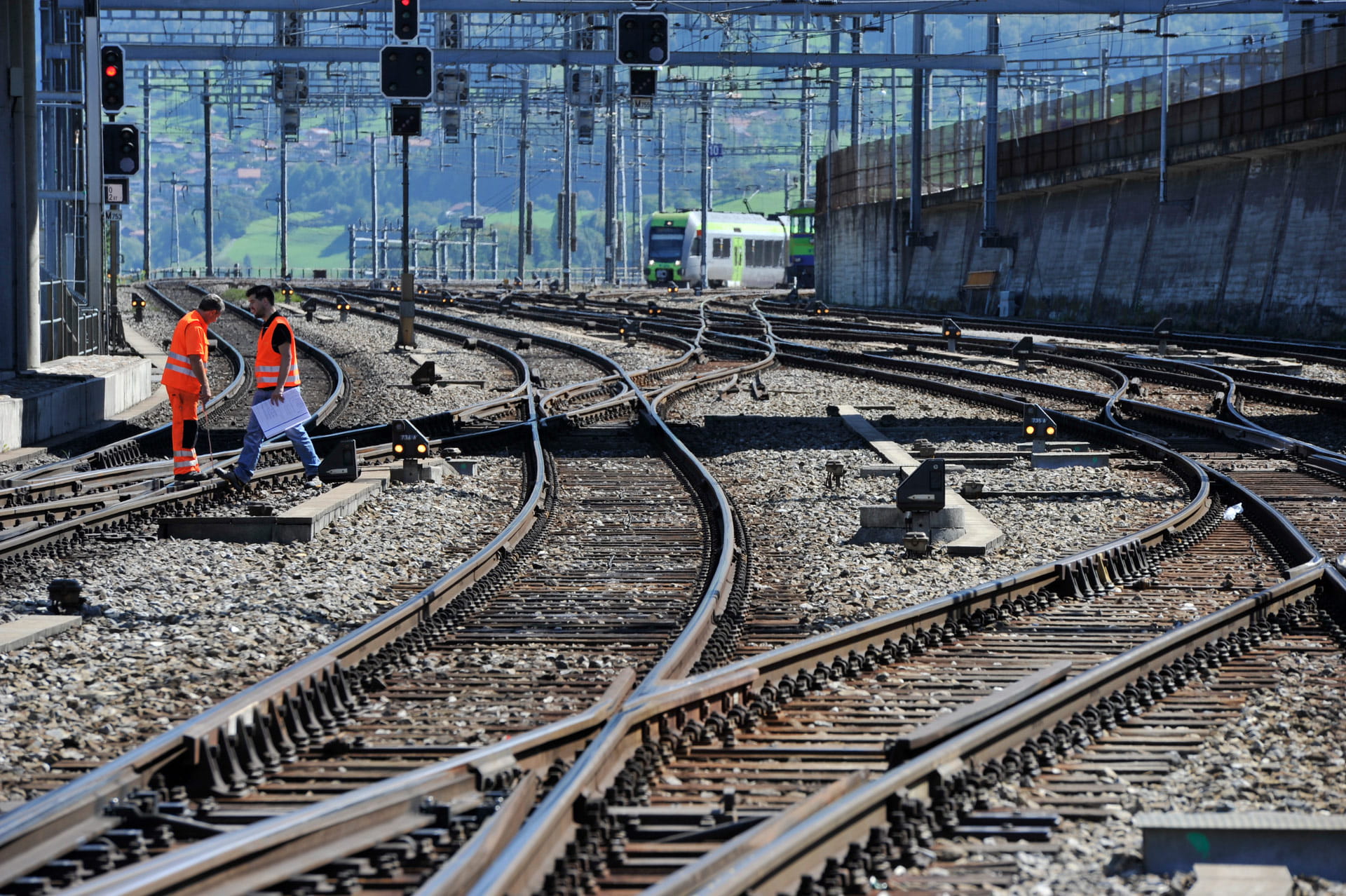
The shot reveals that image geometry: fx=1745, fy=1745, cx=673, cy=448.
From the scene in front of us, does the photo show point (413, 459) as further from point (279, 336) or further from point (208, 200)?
point (208, 200)

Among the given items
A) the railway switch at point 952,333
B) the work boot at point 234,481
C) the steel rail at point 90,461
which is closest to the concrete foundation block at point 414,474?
the work boot at point 234,481

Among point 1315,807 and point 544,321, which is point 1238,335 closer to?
point 544,321

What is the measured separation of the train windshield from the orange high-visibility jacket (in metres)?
56.7

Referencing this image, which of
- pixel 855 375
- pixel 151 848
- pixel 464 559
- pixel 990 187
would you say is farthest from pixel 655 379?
pixel 990 187

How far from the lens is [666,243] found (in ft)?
232

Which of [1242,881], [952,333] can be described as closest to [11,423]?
[1242,881]

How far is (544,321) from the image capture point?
136 ft

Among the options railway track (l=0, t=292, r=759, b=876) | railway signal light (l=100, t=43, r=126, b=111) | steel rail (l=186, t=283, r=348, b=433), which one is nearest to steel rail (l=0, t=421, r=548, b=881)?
railway track (l=0, t=292, r=759, b=876)

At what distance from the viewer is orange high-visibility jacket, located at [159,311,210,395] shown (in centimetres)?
1368

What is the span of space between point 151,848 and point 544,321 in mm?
36614

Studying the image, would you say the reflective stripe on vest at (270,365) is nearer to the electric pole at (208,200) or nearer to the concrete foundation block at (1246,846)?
the concrete foundation block at (1246,846)

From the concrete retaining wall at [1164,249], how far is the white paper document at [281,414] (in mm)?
24546

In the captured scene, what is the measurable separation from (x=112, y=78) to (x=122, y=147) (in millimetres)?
993

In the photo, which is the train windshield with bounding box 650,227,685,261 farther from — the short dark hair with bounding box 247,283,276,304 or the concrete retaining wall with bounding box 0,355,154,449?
the short dark hair with bounding box 247,283,276,304
